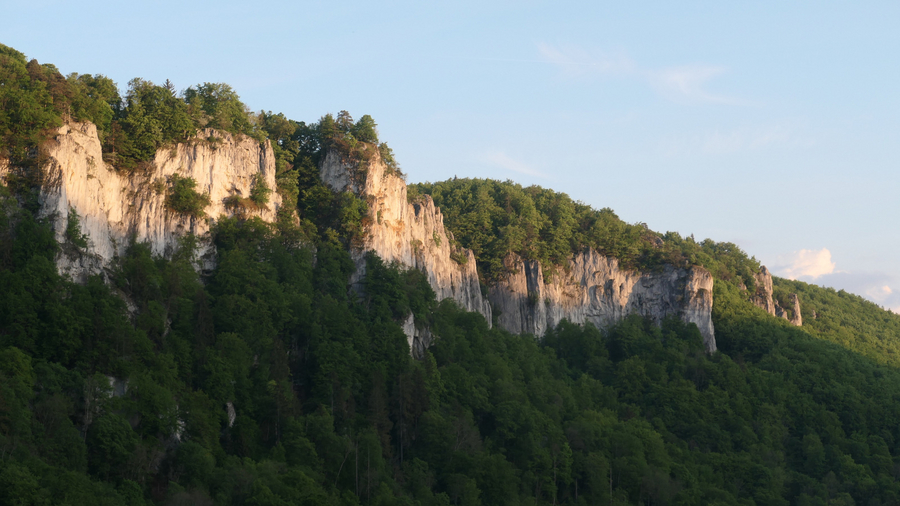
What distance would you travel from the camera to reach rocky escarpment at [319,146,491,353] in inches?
2918

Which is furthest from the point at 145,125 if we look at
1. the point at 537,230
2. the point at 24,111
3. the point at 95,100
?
the point at 537,230

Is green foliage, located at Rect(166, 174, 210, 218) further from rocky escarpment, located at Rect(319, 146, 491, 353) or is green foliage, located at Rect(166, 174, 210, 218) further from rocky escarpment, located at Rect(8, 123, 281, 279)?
rocky escarpment, located at Rect(319, 146, 491, 353)

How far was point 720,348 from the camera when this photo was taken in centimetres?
10100

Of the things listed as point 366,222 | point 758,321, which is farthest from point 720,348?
point 366,222

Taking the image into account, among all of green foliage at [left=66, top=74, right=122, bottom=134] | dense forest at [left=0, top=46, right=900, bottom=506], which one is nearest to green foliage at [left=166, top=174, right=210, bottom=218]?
dense forest at [left=0, top=46, right=900, bottom=506]

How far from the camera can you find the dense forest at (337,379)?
4944 centimetres

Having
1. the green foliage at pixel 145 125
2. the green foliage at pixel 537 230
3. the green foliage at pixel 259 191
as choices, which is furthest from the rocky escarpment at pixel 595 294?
the green foliage at pixel 145 125

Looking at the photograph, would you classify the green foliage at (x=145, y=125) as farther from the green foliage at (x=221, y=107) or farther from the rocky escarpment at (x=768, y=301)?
the rocky escarpment at (x=768, y=301)

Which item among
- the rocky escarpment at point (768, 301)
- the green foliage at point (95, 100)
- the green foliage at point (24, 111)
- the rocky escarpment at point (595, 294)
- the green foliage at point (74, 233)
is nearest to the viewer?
the green foliage at point (74, 233)

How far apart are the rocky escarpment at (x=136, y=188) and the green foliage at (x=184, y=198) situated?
13.2 inches

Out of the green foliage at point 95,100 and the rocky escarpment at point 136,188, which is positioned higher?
the green foliage at point 95,100

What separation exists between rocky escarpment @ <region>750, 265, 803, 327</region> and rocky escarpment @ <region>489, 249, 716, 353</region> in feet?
42.1

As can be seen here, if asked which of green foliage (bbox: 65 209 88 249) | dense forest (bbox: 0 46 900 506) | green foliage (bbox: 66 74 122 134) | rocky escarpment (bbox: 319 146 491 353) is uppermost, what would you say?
green foliage (bbox: 66 74 122 134)

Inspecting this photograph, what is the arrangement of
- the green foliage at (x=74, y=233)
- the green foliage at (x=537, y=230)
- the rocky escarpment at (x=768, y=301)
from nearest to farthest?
the green foliage at (x=74, y=233)
the green foliage at (x=537, y=230)
the rocky escarpment at (x=768, y=301)
